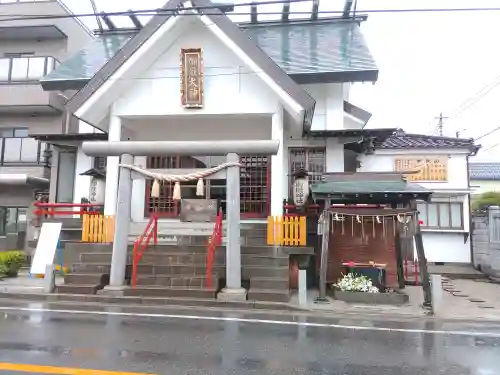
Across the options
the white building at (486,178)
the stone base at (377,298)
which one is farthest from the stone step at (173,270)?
the white building at (486,178)

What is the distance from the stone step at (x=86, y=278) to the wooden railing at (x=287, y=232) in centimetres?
467

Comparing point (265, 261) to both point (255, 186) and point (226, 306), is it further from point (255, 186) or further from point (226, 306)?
point (255, 186)

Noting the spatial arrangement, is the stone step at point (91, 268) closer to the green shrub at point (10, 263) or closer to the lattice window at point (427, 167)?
the green shrub at point (10, 263)

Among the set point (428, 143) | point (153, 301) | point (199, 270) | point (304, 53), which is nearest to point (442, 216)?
point (428, 143)

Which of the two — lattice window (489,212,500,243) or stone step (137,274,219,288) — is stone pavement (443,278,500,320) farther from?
stone step (137,274,219,288)

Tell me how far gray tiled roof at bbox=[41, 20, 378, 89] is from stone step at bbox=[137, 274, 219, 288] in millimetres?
7904

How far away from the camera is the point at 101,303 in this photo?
32.7 ft

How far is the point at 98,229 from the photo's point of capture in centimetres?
1235

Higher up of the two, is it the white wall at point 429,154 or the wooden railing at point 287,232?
the white wall at point 429,154

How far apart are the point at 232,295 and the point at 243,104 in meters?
6.31

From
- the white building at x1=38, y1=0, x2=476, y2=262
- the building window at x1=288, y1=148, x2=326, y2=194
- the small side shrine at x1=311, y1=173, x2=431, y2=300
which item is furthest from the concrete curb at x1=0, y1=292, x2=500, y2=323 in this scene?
the building window at x1=288, y1=148, x2=326, y2=194

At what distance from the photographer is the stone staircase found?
10.1 m

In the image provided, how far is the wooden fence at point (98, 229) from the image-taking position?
1227 centimetres

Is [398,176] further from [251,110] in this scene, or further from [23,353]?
[23,353]
